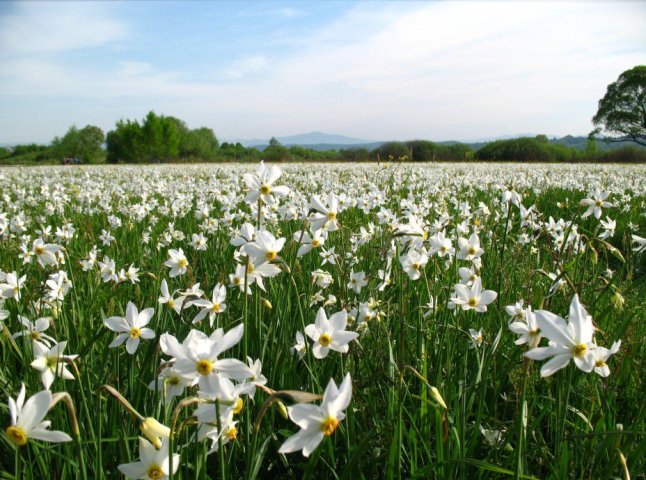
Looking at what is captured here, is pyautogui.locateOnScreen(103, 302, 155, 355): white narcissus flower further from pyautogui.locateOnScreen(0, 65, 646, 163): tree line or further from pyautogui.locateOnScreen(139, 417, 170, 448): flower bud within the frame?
pyautogui.locateOnScreen(0, 65, 646, 163): tree line

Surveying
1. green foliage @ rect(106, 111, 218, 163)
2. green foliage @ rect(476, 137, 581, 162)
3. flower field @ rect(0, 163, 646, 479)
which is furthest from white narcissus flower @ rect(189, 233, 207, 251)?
green foliage @ rect(106, 111, 218, 163)

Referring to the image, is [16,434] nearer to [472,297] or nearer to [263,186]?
[263,186]

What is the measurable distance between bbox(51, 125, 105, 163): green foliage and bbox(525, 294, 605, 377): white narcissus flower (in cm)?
9401

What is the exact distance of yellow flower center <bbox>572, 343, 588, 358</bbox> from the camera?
1374 mm

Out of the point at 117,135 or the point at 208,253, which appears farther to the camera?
the point at 117,135

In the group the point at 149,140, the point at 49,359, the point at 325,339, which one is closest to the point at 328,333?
the point at 325,339

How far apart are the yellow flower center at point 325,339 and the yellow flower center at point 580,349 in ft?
2.62

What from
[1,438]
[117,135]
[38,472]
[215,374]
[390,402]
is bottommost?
[38,472]

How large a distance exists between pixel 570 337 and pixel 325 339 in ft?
2.64

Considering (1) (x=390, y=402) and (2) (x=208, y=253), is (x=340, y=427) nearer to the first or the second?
(1) (x=390, y=402)

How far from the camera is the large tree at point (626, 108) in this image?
70.9 m

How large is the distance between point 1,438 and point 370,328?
1.95 metres

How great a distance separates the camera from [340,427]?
2.07 m

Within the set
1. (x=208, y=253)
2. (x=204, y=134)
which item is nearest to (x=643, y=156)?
(x=208, y=253)
